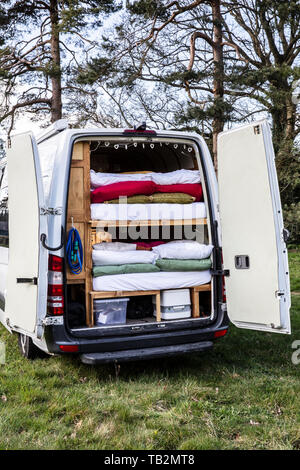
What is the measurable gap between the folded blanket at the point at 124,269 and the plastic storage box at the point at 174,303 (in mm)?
259

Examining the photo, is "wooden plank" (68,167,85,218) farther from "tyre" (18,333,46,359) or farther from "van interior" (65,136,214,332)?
"tyre" (18,333,46,359)

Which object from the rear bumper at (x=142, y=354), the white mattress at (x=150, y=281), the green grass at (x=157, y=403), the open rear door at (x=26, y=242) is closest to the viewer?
the green grass at (x=157, y=403)

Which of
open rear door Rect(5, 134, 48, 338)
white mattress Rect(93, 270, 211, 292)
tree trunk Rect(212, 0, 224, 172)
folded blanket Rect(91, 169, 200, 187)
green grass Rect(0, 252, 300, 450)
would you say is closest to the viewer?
green grass Rect(0, 252, 300, 450)

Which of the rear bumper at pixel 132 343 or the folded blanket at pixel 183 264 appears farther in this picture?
the folded blanket at pixel 183 264

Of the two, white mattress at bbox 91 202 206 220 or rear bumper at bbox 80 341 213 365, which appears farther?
white mattress at bbox 91 202 206 220

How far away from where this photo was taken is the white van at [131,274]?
149 inches

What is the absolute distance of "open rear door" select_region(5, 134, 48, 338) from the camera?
12.1 feet

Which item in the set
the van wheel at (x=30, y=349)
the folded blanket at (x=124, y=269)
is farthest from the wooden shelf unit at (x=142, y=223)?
the van wheel at (x=30, y=349)

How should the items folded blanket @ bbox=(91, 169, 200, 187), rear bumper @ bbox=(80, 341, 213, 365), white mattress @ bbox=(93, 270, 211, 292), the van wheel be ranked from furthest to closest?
the van wheel → folded blanket @ bbox=(91, 169, 200, 187) → white mattress @ bbox=(93, 270, 211, 292) → rear bumper @ bbox=(80, 341, 213, 365)

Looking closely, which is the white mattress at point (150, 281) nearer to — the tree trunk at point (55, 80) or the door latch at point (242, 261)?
the door latch at point (242, 261)

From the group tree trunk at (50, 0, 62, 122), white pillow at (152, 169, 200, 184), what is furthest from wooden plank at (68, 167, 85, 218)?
tree trunk at (50, 0, 62, 122)

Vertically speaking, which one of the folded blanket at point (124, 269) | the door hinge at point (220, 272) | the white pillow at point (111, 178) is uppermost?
the white pillow at point (111, 178)

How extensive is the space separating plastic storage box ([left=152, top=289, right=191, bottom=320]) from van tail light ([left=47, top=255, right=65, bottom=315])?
0.98m

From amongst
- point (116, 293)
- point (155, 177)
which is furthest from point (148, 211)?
point (116, 293)
